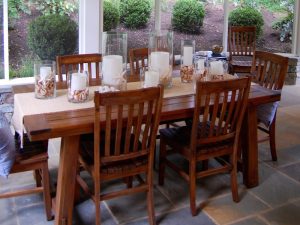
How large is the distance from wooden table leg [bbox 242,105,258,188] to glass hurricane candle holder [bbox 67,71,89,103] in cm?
118

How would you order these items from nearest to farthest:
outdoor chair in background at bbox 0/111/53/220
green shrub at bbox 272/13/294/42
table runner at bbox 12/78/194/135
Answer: outdoor chair in background at bbox 0/111/53/220
table runner at bbox 12/78/194/135
green shrub at bbox 272/13/294/42

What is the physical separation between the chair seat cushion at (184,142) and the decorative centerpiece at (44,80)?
85 centimetres

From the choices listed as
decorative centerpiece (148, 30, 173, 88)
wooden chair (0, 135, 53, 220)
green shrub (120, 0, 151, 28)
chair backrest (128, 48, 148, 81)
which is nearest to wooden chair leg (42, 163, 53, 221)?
wooden chair (0, 135, 53, 220)

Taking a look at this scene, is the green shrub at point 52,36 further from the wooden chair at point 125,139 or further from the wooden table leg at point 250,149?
the wooden table leg at point 250,149

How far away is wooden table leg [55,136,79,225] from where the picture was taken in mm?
2346

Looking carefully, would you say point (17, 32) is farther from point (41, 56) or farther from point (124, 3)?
point (124, 3)

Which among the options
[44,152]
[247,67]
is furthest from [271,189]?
[247,67]

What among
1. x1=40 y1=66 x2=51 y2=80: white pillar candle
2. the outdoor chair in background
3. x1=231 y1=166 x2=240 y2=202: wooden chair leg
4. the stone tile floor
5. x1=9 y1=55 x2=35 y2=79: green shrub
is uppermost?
x1=40 y1=66 x2=51 y2=80: white pillar candle

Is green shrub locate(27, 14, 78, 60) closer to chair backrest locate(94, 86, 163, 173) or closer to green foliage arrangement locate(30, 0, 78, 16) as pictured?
green foliage arrangement locate(30, 0, 78, 16)

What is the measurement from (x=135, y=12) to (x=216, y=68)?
8.53 ft

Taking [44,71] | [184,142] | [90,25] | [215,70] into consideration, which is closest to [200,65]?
[215,70]

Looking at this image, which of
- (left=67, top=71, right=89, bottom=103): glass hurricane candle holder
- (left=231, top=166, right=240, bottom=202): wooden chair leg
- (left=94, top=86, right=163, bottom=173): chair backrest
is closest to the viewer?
(left=94, top=86, right=163, bottom=173): chair backrest

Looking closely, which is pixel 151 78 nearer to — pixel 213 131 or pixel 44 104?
pixel 213 131

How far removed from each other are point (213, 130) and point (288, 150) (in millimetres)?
1358
